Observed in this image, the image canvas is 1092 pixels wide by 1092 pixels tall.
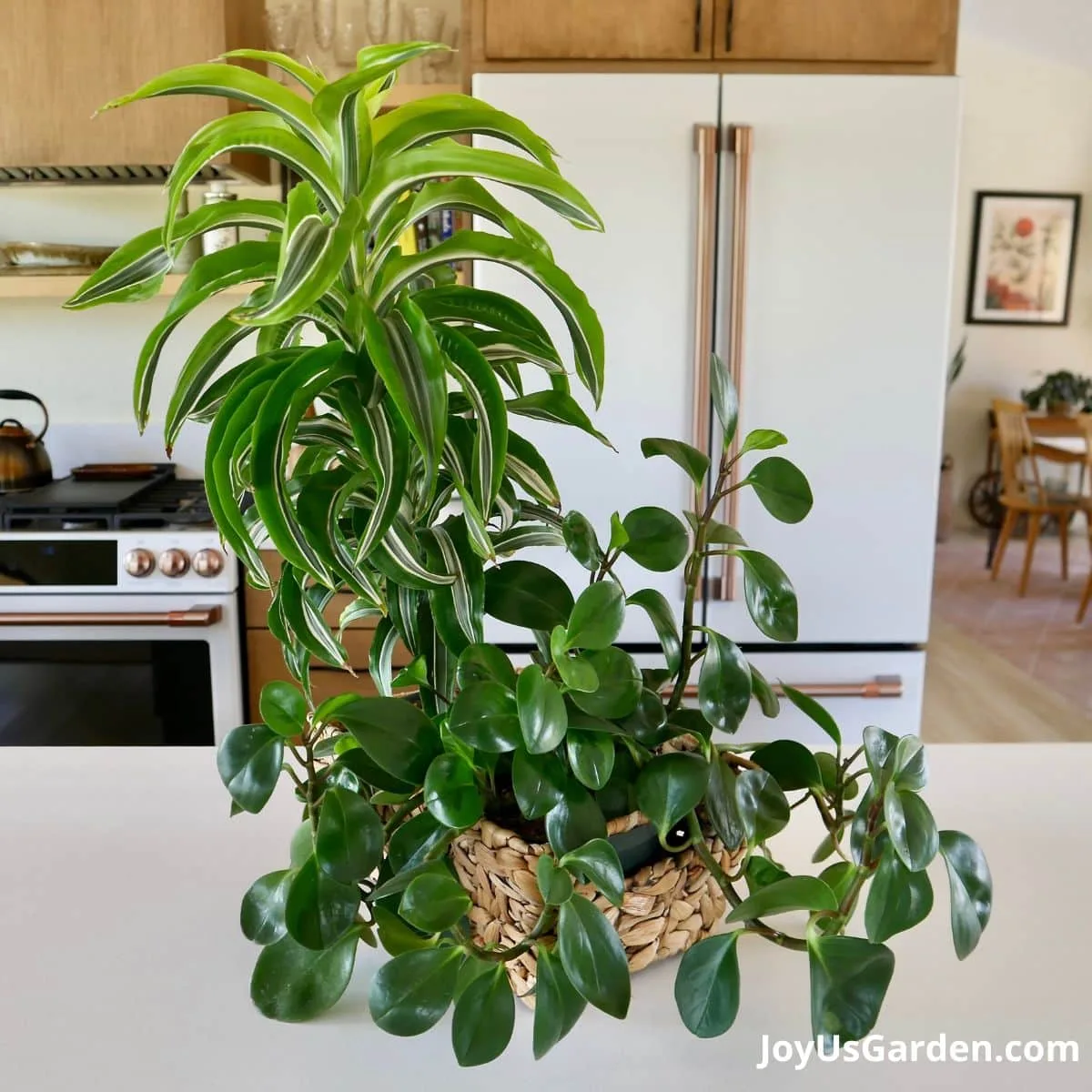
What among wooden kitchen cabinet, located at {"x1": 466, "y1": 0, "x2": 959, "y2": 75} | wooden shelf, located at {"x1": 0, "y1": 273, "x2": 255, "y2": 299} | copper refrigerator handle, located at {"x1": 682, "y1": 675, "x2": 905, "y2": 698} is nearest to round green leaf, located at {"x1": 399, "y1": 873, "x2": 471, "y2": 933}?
copper refrigerator handle, located at {"x1": 682, "y1": 675, "x2": 905, "y2": 698}

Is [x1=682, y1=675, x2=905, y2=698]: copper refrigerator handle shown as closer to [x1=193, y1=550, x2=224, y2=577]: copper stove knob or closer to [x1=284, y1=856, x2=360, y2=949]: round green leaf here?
[x1=193, y1=550, x2=224, y2=577]: copper stove knob

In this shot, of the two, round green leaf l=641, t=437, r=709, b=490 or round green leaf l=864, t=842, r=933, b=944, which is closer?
round green leaf l=864, t=842, r=933, b=944

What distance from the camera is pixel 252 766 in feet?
2.16

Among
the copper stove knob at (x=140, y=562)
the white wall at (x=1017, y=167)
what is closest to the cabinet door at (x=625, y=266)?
the copper stove knob at (x=140, y=562)

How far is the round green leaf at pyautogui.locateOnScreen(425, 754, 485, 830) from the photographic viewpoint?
62 centimetres

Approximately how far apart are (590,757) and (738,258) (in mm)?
1633

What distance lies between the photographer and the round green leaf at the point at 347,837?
60cm

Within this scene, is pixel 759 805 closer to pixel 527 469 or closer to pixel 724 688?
pixel 724 688

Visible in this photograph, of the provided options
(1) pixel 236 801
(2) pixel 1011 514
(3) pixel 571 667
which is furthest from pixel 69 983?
(2) pixel 1011 514

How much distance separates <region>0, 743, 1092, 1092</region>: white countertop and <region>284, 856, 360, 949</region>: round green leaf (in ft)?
0.30

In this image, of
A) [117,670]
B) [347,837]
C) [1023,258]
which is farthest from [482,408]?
[1023,258]

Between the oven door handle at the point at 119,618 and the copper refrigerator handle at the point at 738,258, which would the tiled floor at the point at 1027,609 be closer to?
Result: the copper refrigerator handle at the point at 738,258

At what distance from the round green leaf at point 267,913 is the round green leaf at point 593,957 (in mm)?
207

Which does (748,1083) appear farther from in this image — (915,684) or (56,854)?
(915,684)
